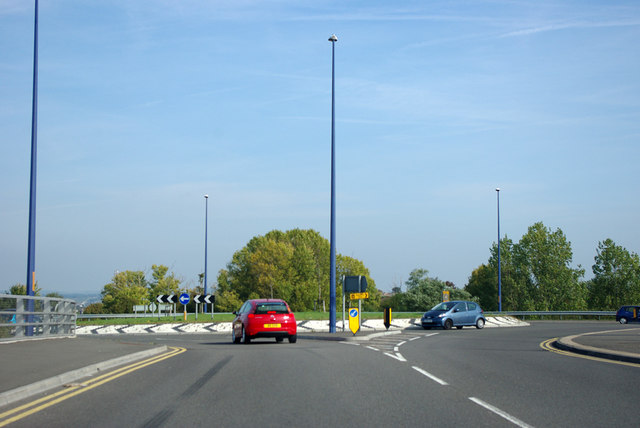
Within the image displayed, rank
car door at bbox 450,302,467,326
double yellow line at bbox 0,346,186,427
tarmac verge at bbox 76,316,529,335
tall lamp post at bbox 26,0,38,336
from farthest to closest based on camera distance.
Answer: tarmac verge at bbox 76,316,529,335 < car door at bbox 450,302,467,326 < tall lamp post at bbox 26,0,38,336 < double yellow line at bbox 0,346,186,427

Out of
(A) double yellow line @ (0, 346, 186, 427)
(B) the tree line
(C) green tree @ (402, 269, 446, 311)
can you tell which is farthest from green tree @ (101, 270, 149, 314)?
(A) double yellow line @ (0, 346, 186, 427)

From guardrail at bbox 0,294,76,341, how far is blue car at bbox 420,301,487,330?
2000 cm

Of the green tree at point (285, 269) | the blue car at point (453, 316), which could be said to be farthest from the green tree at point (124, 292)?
the blue car at point (453, 316)

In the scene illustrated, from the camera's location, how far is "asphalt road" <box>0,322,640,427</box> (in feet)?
24.0

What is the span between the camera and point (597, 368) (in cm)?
1300

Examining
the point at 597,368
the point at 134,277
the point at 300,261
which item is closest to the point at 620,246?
the point at 300,261

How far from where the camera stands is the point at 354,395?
30.0 ft

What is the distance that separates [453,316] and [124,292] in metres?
61.0

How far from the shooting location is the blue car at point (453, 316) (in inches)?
1421

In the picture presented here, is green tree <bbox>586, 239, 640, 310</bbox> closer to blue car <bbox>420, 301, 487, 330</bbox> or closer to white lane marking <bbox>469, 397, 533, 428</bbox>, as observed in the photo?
blue car <bbox>420, 301, 487, 330</bbox>

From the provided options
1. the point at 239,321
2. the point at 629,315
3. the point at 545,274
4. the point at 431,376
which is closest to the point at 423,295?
the point at 545,274

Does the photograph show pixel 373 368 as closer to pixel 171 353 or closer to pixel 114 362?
pixel 114 362

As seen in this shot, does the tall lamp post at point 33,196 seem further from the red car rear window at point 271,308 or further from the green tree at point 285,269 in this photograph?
the green tree at point 285,269

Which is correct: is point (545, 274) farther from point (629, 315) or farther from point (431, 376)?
point (431, 376)
